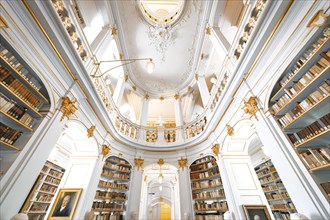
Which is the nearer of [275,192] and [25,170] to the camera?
[25,170]

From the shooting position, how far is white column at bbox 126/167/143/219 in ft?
16.0

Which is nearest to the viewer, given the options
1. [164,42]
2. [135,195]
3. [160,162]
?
[135,195]

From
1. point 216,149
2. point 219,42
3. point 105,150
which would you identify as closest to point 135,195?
point 105,150

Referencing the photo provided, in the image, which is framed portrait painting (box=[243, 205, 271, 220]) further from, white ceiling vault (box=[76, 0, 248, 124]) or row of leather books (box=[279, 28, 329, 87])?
white ceiling vault (box=[76, 0, 248, 124])

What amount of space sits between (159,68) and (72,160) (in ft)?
18.4

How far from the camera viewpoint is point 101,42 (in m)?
4.77

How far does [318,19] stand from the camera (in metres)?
2.07

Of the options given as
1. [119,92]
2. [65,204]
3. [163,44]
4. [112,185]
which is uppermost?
[163,44]

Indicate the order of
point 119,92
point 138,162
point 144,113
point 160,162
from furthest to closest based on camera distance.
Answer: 1. point 144,113
2. point 119,92
3. point 160,162
4. point 138,162

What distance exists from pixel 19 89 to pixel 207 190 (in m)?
6.12

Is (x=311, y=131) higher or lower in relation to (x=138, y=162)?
lower

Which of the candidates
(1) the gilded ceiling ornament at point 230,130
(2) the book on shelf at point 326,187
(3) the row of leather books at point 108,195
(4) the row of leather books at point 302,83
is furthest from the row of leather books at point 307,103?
(3) the row of leather books at point 108,195

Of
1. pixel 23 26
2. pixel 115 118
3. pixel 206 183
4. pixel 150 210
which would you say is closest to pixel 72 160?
pixel 115 118

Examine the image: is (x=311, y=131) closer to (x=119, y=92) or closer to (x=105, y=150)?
(x=105, y=150)
